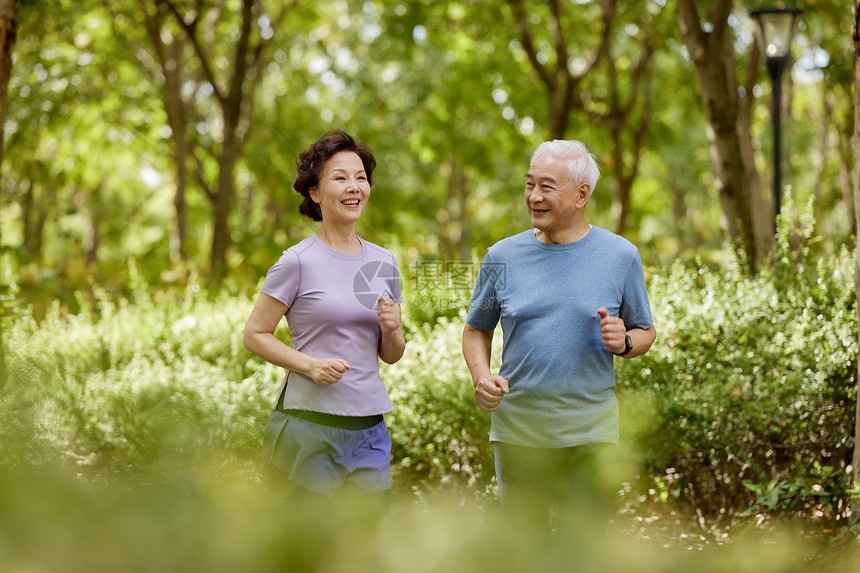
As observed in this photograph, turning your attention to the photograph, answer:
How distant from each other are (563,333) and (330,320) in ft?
2.72

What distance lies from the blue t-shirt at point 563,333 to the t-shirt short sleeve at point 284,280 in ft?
2.54

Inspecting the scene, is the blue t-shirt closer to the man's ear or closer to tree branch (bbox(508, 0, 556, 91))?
the man's ear

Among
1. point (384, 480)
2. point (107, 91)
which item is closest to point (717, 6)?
point (384, 480)

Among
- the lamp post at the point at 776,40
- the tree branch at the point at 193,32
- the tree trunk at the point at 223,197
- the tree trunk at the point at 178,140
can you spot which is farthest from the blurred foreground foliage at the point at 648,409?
the tree trunk at the point at 178,140

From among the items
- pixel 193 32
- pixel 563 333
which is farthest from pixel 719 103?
pixel 193 32

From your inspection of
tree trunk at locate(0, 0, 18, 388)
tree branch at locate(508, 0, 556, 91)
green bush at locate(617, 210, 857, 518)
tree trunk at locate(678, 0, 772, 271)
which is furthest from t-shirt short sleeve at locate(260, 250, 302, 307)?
tree branch at locate(508, 0, 556, 91)

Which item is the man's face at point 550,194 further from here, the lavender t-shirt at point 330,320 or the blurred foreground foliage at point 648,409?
the blurred foreground foliage at point 648,409

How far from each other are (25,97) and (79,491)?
1833 centimetres

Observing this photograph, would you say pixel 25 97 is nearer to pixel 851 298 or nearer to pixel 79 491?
pixel 851 298

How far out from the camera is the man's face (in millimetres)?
3053

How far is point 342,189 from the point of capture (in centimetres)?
301

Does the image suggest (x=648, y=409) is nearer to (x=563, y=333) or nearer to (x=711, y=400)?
(x=711, y=400)

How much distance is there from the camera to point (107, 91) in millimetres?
20375

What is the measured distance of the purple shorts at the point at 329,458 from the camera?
289cm
